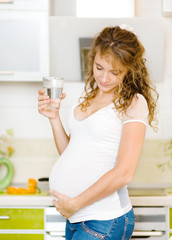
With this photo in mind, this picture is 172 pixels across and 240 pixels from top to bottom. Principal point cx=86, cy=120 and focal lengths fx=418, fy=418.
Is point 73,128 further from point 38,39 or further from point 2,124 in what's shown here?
point 2,124

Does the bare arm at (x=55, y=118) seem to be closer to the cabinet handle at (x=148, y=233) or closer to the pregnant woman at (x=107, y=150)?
the pregnant woman at (x=107, y=150)

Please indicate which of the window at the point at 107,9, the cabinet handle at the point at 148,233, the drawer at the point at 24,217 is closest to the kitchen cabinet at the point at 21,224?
the drawer at the point at 24,217

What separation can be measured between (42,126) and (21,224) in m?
0.74

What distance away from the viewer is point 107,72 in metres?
1.34

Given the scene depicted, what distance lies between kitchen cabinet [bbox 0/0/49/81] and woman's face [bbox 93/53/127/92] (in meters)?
1.11

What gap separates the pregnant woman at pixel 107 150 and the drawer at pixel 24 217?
0.84 metres

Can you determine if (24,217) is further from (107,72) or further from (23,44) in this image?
(107,72)

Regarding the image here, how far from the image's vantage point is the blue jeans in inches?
50.8

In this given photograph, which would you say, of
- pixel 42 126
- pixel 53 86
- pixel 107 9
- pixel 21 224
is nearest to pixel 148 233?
pixel 21 224

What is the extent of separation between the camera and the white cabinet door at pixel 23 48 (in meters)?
2.43

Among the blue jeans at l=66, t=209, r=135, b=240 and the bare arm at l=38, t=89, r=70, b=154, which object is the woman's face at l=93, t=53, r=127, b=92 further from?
the blue jeans at l=66, t=209, r=135, b=240

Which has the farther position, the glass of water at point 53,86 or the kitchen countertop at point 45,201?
the kitchen countertop at point 45,201

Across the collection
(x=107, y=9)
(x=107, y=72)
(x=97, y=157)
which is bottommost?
(x=97, y=157)

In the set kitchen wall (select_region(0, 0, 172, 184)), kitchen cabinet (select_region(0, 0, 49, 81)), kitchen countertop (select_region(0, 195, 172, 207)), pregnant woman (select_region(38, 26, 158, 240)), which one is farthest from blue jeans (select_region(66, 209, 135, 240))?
kitchen wall (select_region(0, 0, 172, 184))
